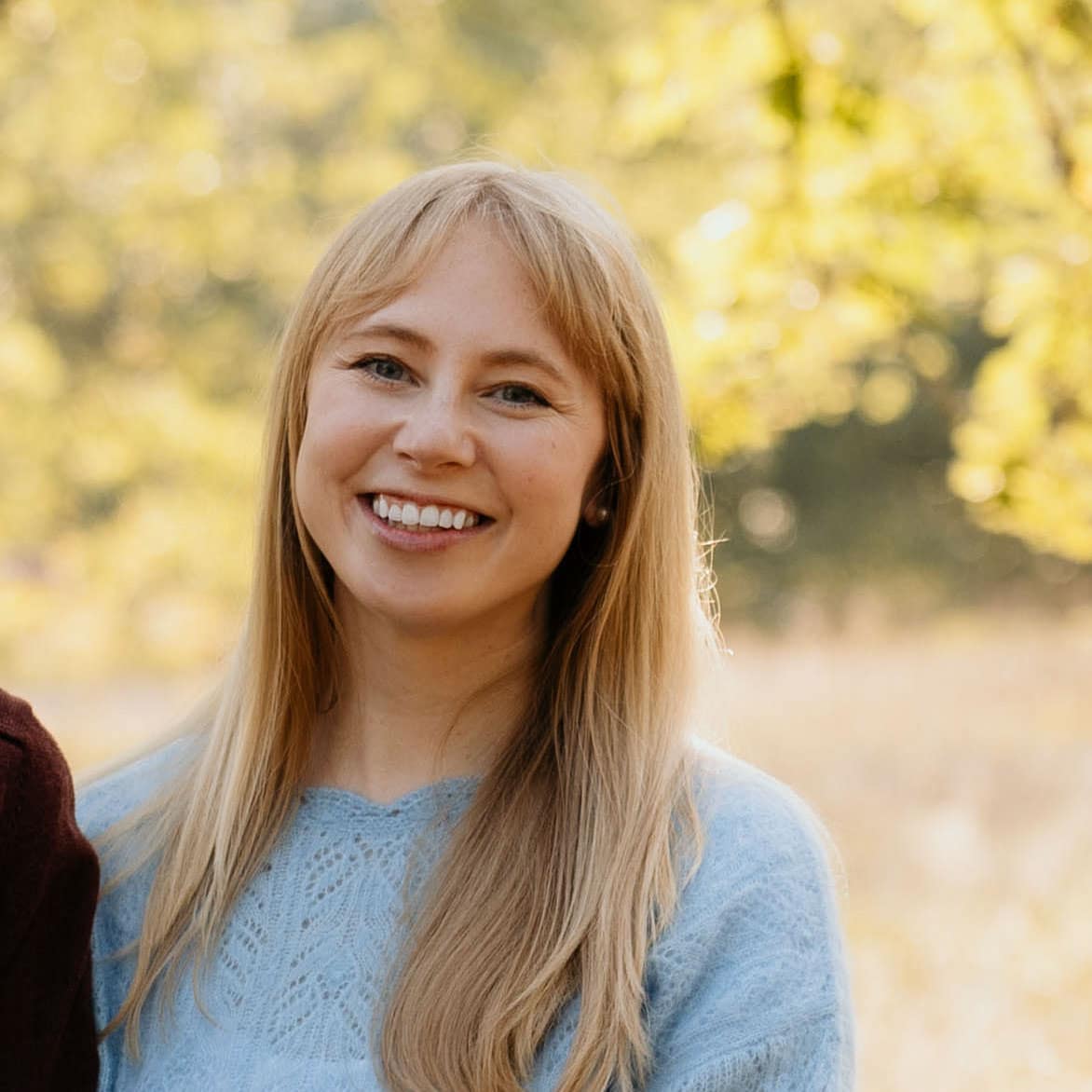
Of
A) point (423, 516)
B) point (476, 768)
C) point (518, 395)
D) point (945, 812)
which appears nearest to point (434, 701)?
point (476, 768)

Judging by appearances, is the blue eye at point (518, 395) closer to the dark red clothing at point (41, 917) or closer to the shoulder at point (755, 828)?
the shoulder at point (755, 828)

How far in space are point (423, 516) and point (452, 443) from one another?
0.09 m

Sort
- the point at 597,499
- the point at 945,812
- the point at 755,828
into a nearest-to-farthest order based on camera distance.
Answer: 1. the point at 755,828
2. the point at 597,499
3. the point at 945,812

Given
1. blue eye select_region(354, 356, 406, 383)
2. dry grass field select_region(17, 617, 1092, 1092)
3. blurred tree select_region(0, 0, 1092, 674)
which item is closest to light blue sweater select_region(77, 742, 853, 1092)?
dry grass field select_region(17, 617, 1092, 1092)

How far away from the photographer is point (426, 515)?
67.5 inches

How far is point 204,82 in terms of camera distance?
9.57 m

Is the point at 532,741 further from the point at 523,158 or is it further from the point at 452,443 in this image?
the point at 523,158

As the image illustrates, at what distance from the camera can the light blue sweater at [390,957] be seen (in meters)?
1.56

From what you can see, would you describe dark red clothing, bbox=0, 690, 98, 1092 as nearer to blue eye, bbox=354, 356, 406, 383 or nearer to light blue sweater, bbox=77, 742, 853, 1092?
light blue sweater, bbox=77, 742, 853, 1092

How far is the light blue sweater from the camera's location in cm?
156

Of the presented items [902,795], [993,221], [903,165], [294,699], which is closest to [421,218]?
[294,699]

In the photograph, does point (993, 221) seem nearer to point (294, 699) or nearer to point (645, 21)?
point (294, 699)

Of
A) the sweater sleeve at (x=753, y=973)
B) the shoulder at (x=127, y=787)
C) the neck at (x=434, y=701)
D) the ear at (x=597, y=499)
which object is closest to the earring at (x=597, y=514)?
the ear at (x=597, y=499)

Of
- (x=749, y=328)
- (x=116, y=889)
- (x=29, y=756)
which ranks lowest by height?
(x=116, y=889)
